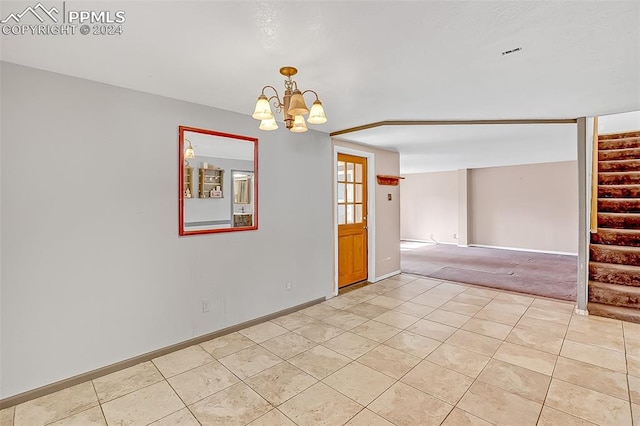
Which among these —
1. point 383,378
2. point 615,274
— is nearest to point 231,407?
point 383,378

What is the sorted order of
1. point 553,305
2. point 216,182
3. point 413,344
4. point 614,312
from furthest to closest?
point 553,305
point 614,312
point 216,182
point 413,344

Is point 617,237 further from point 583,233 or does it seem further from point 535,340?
point 535,340

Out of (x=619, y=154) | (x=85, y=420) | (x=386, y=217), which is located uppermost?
(x=619, y=154)

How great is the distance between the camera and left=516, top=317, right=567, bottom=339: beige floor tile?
3.07 metres

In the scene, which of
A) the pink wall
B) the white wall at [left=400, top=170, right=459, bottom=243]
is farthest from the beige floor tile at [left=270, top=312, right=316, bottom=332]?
the white wall at [left=400, top=170, right=459, bottom=243]

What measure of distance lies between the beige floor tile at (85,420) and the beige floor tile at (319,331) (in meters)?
1.71

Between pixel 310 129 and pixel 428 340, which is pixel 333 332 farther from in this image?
pixel 310 129

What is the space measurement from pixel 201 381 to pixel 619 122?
720 cm

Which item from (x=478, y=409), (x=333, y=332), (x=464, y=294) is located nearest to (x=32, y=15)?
(x=333, y=332)

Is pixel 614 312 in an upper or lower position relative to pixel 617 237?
lower

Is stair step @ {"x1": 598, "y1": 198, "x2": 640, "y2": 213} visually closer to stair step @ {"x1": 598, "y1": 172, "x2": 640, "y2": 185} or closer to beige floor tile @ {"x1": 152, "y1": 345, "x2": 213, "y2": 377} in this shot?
stair step @ {"x1": 598, "y1": 172, "x2": 640, "y2": 185}

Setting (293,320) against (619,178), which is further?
(619,178)

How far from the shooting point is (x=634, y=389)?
214 cm

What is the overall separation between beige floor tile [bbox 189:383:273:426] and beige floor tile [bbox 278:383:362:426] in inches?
6.8
